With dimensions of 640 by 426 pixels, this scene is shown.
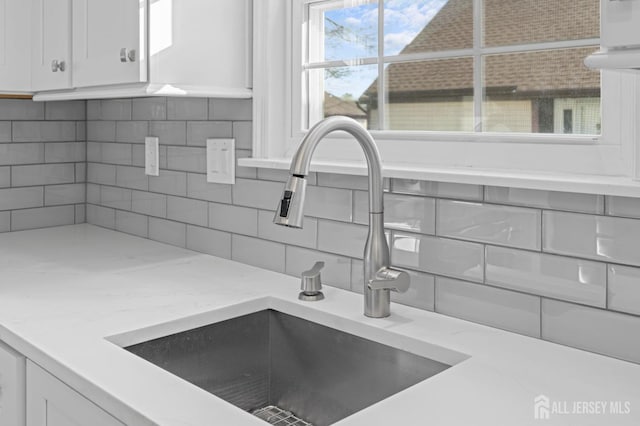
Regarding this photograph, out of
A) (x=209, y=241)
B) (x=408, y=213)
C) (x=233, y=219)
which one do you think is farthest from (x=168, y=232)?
(x=408, y=213)

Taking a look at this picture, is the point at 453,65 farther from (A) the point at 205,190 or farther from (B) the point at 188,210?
(B) the point at 188,210

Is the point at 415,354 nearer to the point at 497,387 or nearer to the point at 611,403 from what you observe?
the point at 497,387

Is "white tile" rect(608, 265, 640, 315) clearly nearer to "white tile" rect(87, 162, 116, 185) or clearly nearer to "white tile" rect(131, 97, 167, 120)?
"white tile" rect(131, 97, 167, 120)

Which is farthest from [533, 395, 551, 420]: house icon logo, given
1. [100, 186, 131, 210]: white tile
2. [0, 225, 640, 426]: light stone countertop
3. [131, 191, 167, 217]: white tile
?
[100, 186, 131, 210]: white tile

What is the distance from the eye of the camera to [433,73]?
150 cm

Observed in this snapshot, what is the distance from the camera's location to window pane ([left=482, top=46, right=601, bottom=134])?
49.1 inches

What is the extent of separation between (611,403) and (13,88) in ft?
6.53

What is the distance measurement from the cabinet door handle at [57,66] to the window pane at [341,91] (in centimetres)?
78

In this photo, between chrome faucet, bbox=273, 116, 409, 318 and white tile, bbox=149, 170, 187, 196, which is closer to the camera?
chrome faucet, bbox=273, 116, 409, 318

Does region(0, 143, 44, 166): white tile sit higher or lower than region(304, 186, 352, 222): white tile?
higher

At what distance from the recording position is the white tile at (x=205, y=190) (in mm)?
1907

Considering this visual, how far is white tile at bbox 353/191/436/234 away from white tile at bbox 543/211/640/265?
0.26 metres

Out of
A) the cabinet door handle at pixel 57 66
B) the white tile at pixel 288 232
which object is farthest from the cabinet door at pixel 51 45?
the white tile at pixel 288 232

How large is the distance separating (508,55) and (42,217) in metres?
1.93
